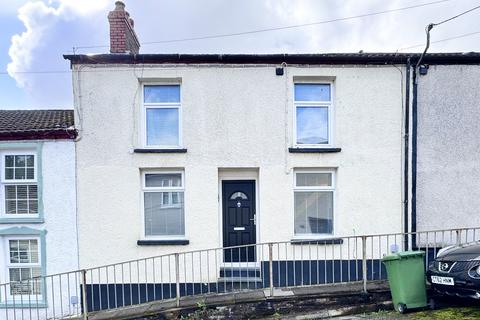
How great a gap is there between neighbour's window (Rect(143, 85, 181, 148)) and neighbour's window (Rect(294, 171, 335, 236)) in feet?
10.0

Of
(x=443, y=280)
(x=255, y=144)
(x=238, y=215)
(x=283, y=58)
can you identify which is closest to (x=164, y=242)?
(x=238, y=215)

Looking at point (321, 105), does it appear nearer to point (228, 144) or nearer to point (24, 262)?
point (228, 144)

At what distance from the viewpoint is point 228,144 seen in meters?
6.95

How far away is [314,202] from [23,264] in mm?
6897

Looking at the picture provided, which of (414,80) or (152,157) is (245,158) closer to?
(152,157)

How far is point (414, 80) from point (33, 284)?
9.89m

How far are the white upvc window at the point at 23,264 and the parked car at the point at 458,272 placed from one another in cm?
804

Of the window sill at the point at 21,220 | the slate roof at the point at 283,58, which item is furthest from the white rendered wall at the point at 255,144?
the window sill at the point at 21,220

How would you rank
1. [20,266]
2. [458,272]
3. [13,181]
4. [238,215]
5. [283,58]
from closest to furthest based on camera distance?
[458,272] < [283,58] < [13,181] < [20,266] < [238,215]

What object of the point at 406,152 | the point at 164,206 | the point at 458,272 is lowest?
the point at 458,272

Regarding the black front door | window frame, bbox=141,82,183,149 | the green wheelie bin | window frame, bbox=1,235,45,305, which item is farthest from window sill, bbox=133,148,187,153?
the green wheelie bin

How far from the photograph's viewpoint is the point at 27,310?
699 centimetres

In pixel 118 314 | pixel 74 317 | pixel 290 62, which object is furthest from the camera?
pixel 290 62

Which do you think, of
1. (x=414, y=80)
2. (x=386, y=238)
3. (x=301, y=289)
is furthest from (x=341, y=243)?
(x=414, y=80)
